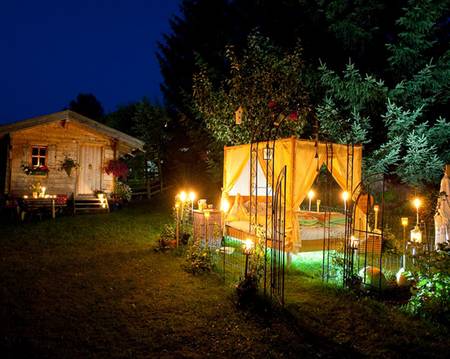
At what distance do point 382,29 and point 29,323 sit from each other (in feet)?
47.9

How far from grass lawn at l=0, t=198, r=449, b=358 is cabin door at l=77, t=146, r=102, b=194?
778 cm

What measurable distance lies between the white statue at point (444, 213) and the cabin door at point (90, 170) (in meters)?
11.7

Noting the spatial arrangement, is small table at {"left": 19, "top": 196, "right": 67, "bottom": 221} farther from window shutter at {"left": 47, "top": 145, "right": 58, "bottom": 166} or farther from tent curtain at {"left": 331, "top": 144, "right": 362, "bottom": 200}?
tent curtain at {"left": 331, "top": 144, "right": 362, "bottom": 200}

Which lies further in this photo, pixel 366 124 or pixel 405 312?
pixel 366 124

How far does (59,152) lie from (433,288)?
13002 mm

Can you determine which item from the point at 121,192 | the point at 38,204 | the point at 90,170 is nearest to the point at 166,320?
the point at 38,204

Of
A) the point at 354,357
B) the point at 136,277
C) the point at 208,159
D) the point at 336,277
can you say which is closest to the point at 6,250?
the point at 136,277

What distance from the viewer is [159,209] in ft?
50.6

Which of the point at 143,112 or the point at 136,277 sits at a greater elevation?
the point at 143,112

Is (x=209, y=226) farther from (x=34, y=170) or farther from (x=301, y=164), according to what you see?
(x=34, y=170)

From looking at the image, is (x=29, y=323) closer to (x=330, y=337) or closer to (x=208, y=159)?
(x=330, y=337)

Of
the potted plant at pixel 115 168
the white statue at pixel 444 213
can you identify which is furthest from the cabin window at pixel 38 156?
the white statue at pixel 444 213

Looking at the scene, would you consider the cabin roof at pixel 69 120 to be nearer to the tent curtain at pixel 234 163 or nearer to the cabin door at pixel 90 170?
the cabin door at pixel 90 170

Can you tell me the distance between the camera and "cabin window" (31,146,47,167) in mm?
13933
